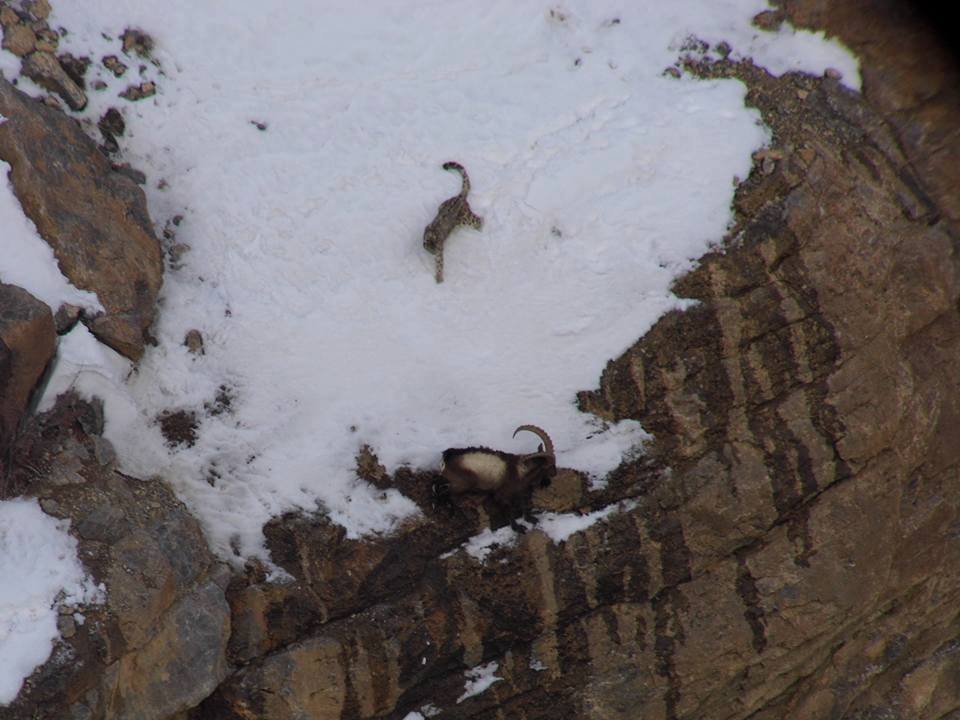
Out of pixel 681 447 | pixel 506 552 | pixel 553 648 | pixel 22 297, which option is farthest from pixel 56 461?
pixel 681 447

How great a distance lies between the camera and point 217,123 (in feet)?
29.4

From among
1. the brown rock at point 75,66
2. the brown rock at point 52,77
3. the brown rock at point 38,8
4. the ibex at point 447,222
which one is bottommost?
the ibex at point 447,222

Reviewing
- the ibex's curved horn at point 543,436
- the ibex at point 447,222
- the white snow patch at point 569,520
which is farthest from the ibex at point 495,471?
the ibex at point 447,222

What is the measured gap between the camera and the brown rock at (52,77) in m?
8.24

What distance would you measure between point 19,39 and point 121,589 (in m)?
5.42

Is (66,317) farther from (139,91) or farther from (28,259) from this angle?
(139,91)

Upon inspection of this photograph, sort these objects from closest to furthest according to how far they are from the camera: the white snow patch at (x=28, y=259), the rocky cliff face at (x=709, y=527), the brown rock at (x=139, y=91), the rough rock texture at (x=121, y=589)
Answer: the rough rock texture at (x=121, y=589), the white snow patch at (x=28, y=259), the rocky cliff face at (x=709, y=527), the brown rock at (x=139, y=91)

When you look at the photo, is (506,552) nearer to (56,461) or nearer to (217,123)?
(56,461)

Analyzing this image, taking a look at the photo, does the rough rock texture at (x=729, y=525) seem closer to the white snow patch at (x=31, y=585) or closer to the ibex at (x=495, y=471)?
the ibex at (x=495, y=471)

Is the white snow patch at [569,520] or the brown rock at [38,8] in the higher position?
the brown rock at [38,8]

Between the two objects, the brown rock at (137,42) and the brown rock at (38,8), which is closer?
the brown rock at (38,8)

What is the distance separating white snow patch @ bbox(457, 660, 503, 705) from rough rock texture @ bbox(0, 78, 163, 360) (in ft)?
13.6

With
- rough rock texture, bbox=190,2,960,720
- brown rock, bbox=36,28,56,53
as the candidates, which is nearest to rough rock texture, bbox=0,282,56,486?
rough rock texture, bbox=190,2,960,720

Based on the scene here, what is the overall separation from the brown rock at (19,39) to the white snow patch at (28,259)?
1.30 m
